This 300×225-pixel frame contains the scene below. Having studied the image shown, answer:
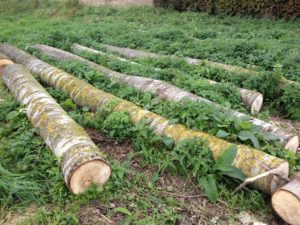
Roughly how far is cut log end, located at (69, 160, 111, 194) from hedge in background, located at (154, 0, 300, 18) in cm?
1010

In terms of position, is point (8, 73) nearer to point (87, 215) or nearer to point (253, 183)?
point (87, 215)

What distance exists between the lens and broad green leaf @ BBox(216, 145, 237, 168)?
323cm

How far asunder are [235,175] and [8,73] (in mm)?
4168

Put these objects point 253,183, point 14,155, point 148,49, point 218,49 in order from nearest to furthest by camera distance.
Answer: point 253,183
point 14,155
point 218,49
point 148,49

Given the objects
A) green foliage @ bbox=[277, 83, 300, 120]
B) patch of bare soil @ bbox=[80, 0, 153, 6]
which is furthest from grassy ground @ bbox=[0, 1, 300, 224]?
patch of bare soil @ bbox=[80, 0, 153, 6]

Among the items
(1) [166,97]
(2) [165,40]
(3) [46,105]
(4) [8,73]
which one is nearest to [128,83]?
(1) [166,97]

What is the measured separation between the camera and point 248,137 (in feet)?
11.8

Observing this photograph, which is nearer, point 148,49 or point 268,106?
point 268,106

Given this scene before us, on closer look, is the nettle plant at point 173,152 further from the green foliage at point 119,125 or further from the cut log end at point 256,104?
the cut log end at point 256,104

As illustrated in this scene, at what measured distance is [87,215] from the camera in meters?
2.95

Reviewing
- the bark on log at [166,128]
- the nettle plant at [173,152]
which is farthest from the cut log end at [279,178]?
the nettle plant at [173,152]

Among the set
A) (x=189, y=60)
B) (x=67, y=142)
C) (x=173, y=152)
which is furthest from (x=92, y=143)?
(x=189, y=60)

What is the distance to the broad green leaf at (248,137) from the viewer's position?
3.54 m

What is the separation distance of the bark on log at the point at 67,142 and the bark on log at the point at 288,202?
1.45 m
